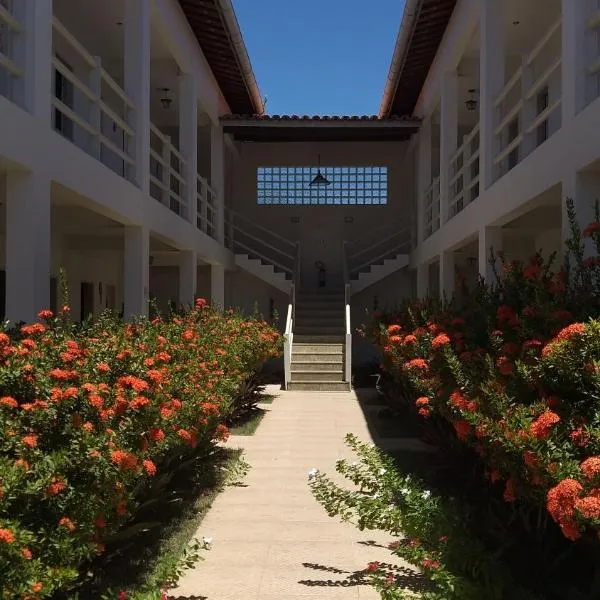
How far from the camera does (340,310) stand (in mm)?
19938

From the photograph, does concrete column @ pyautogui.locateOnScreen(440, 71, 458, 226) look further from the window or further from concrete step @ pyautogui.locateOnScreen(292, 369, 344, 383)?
the window

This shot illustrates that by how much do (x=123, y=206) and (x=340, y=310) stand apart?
995 centimetres

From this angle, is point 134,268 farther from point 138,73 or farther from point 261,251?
point 261,251

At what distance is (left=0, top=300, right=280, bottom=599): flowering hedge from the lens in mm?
3283

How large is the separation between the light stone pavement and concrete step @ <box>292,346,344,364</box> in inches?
302

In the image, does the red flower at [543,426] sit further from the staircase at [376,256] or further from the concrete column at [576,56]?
the staircase at [376,256]

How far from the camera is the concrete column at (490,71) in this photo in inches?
443

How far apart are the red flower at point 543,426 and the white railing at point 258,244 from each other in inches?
683

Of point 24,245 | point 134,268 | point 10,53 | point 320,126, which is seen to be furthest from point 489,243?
point 320,126

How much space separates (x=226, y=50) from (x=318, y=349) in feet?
22.0

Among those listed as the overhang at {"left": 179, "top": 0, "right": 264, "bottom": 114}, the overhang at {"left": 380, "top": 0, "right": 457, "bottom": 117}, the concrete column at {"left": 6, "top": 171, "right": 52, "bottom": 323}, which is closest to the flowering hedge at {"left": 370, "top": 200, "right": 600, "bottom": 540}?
the concrete column at {"left": 6, "top": 171, "right": 52, "bottom": 323}

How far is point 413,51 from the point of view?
15.8 metres

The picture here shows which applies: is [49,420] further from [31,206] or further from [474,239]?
[474,239]

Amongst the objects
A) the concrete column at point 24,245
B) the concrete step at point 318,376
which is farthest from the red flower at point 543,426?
the concrete step at point 318,376
